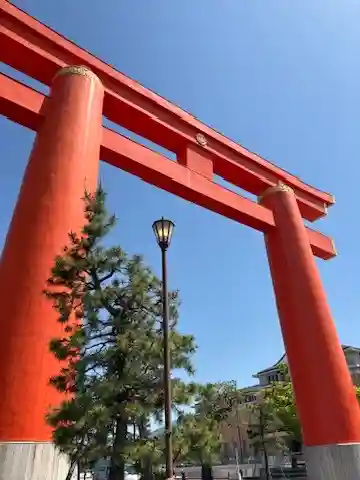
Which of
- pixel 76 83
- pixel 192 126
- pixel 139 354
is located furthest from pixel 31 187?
pixel 192 126

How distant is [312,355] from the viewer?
9.23m

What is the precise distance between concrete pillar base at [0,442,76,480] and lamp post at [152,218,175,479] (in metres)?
1.33

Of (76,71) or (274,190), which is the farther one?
(274,190)

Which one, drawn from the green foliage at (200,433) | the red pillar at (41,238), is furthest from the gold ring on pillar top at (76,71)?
the green foliage at (200,433)

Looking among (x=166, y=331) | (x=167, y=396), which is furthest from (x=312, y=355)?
(x=167, y=396)

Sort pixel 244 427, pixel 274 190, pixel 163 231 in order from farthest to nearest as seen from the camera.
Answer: pixel 244 427, pixel 274 190, pixel 163 231

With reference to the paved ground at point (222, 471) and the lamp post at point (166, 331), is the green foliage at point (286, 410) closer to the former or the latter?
the paved ground at point (222, 471)

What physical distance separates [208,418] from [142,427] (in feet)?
2.63

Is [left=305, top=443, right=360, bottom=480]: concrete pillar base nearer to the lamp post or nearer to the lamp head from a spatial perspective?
the lamp post

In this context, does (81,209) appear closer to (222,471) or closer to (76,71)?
(76,71)

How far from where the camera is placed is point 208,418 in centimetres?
491

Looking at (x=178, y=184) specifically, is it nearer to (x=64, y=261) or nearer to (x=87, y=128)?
(x=87, y=128)

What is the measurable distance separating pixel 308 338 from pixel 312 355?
1.27 ft

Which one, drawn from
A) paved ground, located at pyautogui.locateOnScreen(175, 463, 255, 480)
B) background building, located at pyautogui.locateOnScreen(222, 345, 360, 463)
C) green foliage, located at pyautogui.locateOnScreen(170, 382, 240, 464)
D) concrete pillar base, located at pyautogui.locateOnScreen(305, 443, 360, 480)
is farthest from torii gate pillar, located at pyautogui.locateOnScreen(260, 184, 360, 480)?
background building, located at pyautogui.locateOnScreen(222, 345, 360, 463)
